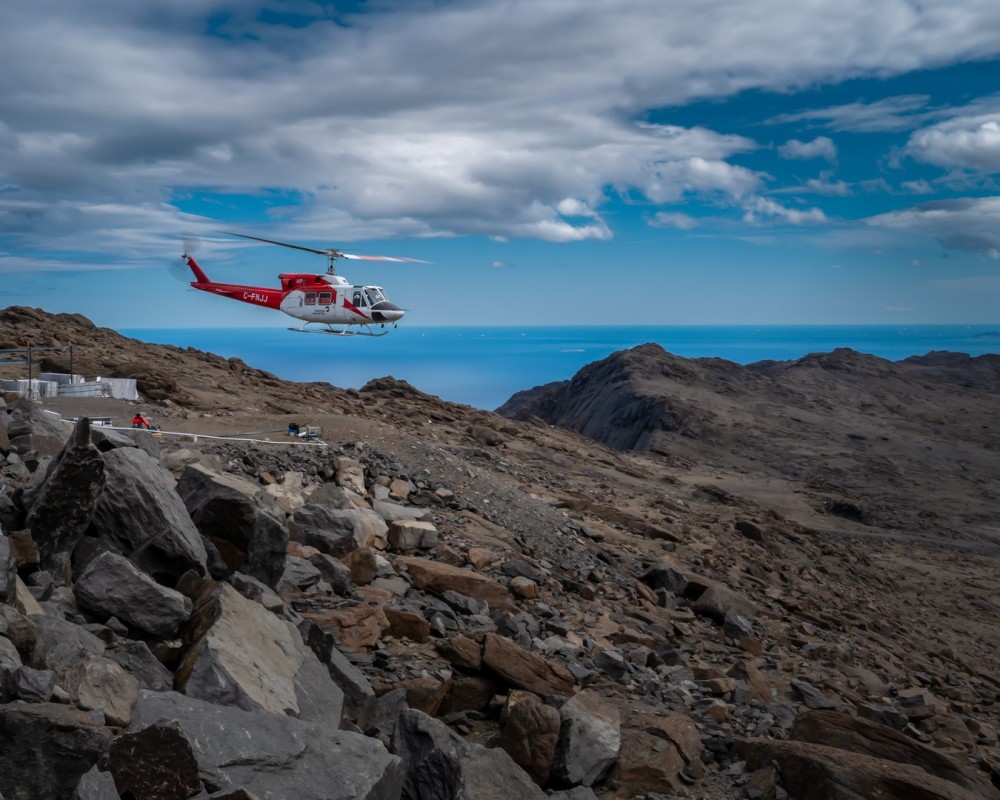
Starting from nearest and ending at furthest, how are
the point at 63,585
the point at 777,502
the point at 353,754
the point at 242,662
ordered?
1. the point at 353,754
2. the point at 242,662
3. the point at 63,585
4. the point at 777,502

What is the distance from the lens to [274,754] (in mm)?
4984

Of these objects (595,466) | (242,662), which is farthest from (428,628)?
(595,466)

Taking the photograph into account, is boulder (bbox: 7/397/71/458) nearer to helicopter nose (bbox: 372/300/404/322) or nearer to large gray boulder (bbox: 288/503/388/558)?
large gray boulder (bbox: 288/503/388/558)

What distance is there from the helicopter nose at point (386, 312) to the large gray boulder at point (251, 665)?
64.6 feet

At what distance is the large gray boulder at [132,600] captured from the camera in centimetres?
648

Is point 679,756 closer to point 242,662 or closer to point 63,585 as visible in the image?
point 242,662

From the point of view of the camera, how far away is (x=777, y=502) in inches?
1368

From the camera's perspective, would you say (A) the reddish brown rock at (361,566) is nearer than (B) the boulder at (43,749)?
No

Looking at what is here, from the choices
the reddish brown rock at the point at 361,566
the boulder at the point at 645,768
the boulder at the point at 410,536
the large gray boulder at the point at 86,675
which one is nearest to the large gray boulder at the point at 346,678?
the large gray boulder at the point at 86,675

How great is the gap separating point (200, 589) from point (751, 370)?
6612 centimetres

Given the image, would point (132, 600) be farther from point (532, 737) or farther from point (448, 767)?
point (532, 737)

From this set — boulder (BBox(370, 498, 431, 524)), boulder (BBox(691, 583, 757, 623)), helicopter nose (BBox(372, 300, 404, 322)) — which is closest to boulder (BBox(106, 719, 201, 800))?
boulder (BBox(370, 498, 431, 524))

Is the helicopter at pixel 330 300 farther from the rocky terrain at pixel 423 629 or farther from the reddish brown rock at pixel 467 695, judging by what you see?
the reddish brown rock at pixel 467 695

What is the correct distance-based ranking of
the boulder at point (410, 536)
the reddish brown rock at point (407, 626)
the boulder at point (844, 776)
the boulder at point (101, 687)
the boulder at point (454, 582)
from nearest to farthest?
1. the boulder at point (101, 687)
2. the boulder at point (844, 776)
3. the reddish brown rock at point (407, 626)
4. the boulder at point (454, 582)
5. the boulder at point (410, 536)
